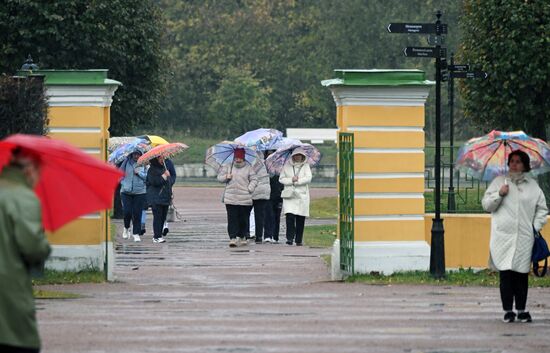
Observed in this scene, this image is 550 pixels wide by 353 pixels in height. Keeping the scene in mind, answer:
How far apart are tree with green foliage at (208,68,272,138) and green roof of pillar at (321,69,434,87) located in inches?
1980

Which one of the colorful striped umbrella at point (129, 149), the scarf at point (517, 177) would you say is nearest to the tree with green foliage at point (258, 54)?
the colorful striped umbrella at point (129, 149)

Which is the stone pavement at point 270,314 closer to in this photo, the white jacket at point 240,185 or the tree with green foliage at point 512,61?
the white jacket at point 240,185

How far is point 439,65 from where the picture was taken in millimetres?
21172

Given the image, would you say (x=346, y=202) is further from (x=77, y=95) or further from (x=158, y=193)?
(x=158, y=193)

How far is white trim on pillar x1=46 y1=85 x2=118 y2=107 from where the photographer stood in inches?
858

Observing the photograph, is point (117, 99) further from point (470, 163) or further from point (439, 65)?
point (470, 163)

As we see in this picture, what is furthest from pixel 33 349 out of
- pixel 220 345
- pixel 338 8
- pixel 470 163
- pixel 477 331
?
pixel 338 8

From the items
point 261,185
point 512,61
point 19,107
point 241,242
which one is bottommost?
point 241,242

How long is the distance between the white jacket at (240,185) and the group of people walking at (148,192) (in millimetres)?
1604

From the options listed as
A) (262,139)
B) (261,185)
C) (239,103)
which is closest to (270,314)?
(261,185)

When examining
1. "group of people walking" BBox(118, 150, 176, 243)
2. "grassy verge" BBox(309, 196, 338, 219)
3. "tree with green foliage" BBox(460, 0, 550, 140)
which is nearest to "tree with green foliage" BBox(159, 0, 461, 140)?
"grassy verge" BBox(309, 196, 338, 219)

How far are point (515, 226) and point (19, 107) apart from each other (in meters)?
6.91

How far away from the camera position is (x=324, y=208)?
147 feet

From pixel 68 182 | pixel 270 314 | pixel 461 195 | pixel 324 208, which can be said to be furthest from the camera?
pixel 324 208
